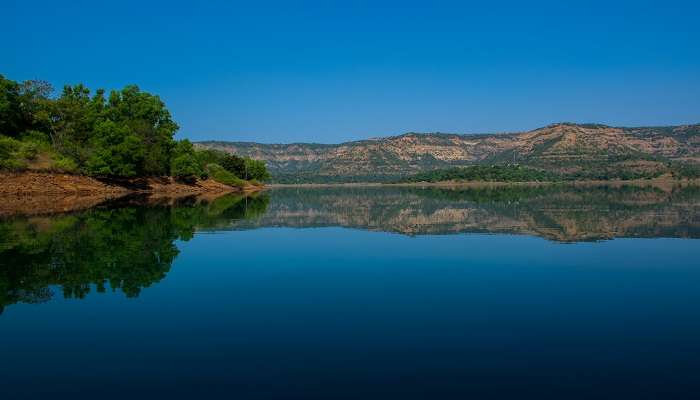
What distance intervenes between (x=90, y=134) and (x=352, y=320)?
8188cm

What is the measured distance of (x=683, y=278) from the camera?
1423 centimetres

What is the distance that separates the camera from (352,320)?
10.5 m

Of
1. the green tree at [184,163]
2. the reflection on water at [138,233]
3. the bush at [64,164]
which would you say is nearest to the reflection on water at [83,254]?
the reflection on water at [138,233]

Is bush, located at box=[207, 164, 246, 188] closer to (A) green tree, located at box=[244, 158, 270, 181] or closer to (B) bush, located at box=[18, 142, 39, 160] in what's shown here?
(A) green tree, located at box=[244, 158, 270, 181]

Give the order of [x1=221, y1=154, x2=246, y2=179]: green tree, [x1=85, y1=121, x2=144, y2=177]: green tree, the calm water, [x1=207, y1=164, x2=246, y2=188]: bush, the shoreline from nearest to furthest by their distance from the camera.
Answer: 1. the calm water
2. the shoreline
3. [x1=85, y1=121, x2=144, y2=177]: green tree
4. [x1=207, y1=164, x2=246, y2=188]: bush
5. [x1=221, y1=154, x2=246, y2=179]: green tree

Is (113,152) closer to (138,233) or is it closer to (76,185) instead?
(76,185)

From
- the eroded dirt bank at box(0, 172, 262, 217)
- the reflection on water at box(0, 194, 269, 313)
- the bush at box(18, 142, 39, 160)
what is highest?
the bush at box(18, 142, 39, 160)

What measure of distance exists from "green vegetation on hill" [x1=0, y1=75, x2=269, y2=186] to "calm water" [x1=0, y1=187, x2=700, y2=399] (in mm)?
54017

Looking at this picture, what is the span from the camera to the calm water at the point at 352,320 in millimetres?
7449

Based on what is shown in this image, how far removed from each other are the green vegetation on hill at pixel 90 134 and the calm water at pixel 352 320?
54.0m

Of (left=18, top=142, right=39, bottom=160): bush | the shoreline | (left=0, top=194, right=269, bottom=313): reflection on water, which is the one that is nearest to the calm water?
(left=0, top=194, right=269, bottom=313): reflection on water

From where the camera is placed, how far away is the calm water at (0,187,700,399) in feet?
24.4

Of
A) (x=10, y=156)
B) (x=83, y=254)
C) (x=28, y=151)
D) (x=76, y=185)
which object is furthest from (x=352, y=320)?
(x=76, y=185)

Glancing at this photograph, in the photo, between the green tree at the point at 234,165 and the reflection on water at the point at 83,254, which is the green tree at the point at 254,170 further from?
the reflection on water at the point at 83,254
